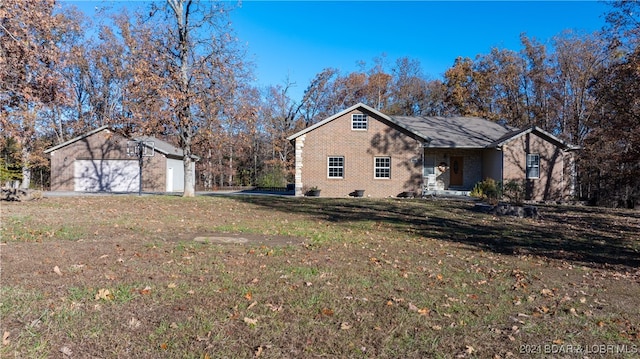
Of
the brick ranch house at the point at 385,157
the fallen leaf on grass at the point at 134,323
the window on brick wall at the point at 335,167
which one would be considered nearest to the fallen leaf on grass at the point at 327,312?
the fallen leaf on grass at the point at 134,323

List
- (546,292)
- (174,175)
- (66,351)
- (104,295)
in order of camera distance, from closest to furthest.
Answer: (66,351) → (104,295) → (546,292) → (174,175)

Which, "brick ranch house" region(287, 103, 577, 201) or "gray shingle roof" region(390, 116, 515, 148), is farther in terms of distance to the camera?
"gray shingle roof" region(390, 116, 515, 148)

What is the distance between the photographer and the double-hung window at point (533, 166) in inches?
1016

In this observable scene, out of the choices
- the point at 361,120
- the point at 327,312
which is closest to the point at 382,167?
the point at 361,120

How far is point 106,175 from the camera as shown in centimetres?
3117

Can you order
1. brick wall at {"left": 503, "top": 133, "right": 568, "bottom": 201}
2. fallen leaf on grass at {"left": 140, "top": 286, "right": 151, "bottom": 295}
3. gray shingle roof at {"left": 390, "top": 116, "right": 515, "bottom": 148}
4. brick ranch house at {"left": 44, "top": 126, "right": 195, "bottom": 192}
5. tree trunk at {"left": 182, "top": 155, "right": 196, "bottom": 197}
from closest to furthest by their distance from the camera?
1. fallen leaf on grass at {"left": 140, "top": 286, "right": 151, "bottom": 295}
2. tree trunk at {"left": 182, "top": 155, "right": 196, "bottom": 197}
3. brick wall at {"left": 503, "top": 133, "right": 568, "bottom": 201}
4. gray shingle roof at {"left": 390, "top": 116, "right": 515, "bottom": 148}
5. brick ranch house at {"left": 44, "top": 126, "right": 195, "bottom": 192}

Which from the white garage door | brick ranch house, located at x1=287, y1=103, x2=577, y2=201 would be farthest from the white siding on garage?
brick ranch house, located at x1=287, y1=103, x2=577, y2=201

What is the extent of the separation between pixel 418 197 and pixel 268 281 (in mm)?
20523

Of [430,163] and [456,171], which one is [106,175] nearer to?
A: [430,163]

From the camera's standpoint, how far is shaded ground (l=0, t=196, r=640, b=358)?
12.3ft

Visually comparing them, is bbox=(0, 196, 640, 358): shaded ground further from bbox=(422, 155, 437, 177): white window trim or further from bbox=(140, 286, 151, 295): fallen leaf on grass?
bbox=(422, 155, 437, 177): white window trim

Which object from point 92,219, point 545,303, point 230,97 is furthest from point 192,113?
point 545,303

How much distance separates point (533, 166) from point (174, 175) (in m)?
25.8

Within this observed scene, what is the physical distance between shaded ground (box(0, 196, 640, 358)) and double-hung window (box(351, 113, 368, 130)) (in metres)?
15.6
